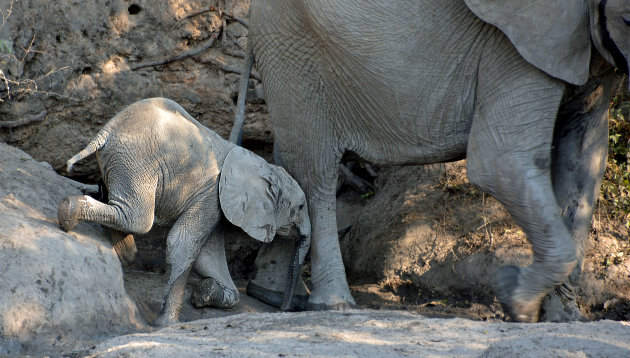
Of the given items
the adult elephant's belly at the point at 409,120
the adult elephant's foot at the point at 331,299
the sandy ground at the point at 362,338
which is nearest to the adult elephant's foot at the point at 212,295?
the sandy ground at the point at 362,338

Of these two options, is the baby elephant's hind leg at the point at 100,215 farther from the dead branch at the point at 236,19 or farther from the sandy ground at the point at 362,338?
the dead branch at the point at 236,19

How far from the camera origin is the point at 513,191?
3.99 meters

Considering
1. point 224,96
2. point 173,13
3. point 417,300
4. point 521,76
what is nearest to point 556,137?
point 521,76

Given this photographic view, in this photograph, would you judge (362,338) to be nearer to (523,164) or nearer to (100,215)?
(523,164)

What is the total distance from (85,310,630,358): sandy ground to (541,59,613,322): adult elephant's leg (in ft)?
2.77

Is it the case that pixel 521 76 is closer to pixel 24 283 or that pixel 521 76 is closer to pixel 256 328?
pixel 256 328

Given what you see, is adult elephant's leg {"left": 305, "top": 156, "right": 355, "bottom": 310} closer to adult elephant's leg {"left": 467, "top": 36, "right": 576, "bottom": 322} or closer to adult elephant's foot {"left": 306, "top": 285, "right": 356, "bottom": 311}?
adult elephant's foot {"left": 306, "top": 285, "right": 356, "bottom": 311}

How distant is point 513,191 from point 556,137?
0.69 meters

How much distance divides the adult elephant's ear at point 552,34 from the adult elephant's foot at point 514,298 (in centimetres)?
101

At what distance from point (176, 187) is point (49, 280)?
0.89 metres

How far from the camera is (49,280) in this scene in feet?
11.4

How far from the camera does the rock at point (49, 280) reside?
10.8 ft

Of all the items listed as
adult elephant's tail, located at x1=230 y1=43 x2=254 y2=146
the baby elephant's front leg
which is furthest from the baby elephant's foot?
adult elephant's tail, located at x1=230 y1=43 x2=254 y2=146

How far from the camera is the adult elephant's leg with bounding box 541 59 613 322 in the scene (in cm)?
424
